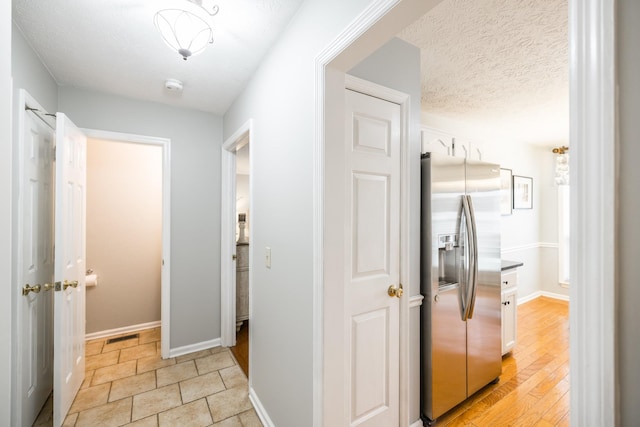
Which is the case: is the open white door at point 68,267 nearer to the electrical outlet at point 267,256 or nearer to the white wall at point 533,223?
the electrical outlet at point 267,256

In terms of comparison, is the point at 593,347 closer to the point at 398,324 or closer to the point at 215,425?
the point at 398,324

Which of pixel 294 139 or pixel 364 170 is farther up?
pixel 294 139

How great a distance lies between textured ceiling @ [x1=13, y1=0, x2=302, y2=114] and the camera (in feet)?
4.82

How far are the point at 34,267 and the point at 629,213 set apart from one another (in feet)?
9.17

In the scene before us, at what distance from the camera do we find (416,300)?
5.95 feet

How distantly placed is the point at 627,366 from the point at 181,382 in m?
2.76

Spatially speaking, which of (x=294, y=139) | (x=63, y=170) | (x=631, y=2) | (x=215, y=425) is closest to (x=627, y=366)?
(x=631, y=2)

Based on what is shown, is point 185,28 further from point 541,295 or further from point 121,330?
point 541,295

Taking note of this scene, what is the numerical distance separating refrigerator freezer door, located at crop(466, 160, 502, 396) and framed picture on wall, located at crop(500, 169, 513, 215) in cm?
189

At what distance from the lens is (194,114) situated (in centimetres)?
286

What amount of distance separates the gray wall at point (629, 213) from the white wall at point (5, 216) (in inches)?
49.3

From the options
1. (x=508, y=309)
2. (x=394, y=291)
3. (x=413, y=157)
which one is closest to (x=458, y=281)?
(x=394, y=291)

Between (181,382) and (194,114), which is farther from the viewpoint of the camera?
(194,114)

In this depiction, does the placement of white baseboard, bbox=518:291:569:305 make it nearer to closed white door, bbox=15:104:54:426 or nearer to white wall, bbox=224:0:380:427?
white wall, bbox=224:0:380:427
